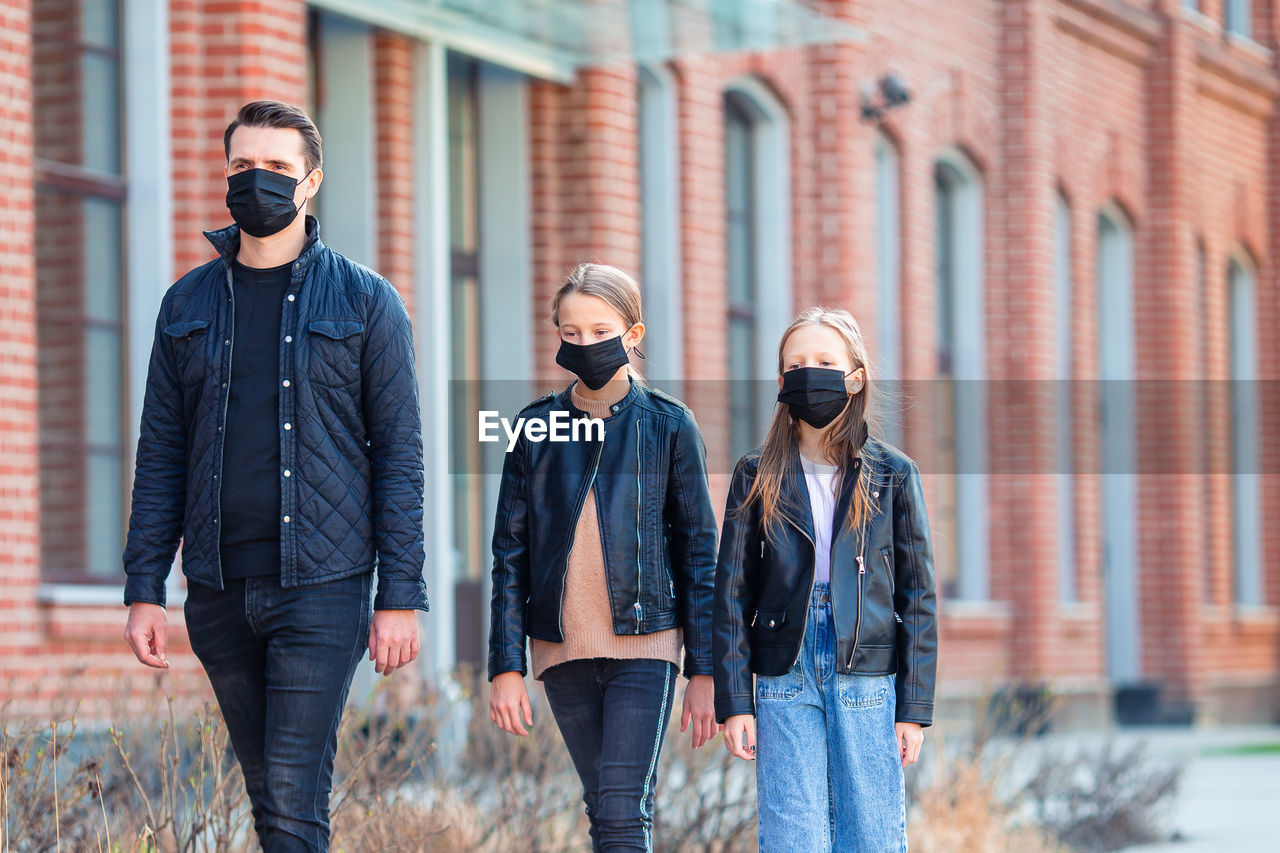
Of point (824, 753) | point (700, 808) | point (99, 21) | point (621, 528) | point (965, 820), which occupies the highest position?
point (99, 21)

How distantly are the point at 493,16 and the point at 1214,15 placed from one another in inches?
534

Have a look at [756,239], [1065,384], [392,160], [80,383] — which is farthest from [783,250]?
[80,383]

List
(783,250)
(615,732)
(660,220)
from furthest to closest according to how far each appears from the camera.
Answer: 1. (783,250)
2. (660,220)
3. (615,732)

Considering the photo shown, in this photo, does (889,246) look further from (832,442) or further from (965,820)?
(832,442)

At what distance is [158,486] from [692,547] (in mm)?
1282

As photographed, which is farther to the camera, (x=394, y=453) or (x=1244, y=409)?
(x=1244, y=409)

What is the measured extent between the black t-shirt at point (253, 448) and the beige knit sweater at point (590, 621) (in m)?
0.78

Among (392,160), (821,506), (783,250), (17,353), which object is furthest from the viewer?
(783,250)

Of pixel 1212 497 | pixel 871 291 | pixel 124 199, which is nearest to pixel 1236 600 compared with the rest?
pixel 1212 497

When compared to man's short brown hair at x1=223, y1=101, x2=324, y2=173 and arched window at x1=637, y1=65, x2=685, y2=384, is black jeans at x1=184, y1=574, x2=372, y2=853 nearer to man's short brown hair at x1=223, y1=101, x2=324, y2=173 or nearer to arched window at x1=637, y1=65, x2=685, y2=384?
man's short brown hair at x1=223, y1=101, x2=324, y2=173

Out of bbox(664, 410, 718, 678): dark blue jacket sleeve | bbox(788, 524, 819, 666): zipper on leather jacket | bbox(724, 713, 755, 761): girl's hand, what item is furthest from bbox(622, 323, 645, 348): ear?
bbox(724, 713, 755, 761): girl's hand

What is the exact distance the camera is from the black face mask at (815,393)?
496cm

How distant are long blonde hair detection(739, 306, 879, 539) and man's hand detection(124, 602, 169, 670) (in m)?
1.39

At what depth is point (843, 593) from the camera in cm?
478
